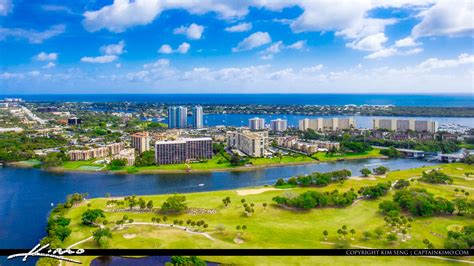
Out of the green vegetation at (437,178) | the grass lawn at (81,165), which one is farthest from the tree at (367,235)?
the grass lawn at (81,165)

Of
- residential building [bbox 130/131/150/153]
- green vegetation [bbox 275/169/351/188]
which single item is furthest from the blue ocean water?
green vegetation [bbox 275/169/351/188]

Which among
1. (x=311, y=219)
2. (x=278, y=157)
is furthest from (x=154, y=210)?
(x=278, y=157)

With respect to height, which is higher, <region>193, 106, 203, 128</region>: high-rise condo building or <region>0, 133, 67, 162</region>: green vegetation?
<region>193, 106, 203, 128</region>: high-rise condo building

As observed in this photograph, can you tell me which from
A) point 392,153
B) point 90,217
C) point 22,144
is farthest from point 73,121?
point 392,153

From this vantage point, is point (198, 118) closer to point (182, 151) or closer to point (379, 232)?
point (182, 151)

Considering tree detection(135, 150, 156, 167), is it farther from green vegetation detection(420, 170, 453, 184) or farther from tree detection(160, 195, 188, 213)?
Result: green vegetation detection(420, 170, 453, 184)

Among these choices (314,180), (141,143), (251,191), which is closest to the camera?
(251,191)
